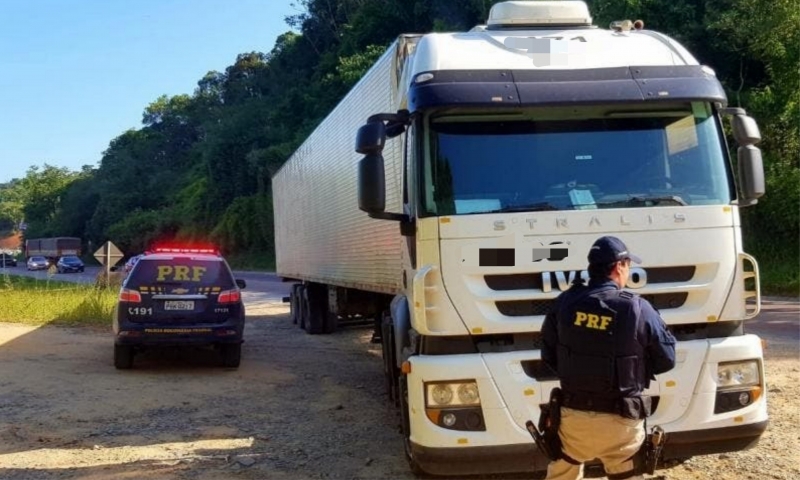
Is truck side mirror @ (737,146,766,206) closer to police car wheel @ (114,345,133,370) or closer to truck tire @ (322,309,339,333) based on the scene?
police car wheel @ (114,345,133,370)

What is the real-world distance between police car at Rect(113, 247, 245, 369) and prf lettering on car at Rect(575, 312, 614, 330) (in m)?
7.56

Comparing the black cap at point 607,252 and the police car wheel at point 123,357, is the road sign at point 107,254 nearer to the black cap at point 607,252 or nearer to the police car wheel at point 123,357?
the police car wheel at point 123,357

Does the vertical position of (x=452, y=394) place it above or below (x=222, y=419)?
above

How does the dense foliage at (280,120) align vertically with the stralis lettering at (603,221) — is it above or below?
above

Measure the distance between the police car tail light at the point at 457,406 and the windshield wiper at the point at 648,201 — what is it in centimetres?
150

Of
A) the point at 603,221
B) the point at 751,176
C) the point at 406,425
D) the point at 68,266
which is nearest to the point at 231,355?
the point at 406,425

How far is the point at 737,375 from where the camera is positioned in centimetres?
512

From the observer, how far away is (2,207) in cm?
13938

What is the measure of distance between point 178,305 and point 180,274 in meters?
0.44

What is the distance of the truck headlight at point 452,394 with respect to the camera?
4.98 metres

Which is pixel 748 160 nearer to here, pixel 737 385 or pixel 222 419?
pixel 737 385

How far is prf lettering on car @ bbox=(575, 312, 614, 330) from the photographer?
151 inches

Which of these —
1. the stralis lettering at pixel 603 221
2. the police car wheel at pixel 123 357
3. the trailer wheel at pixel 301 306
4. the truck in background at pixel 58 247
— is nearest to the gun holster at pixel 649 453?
the stralis lettering at pixel 603 221

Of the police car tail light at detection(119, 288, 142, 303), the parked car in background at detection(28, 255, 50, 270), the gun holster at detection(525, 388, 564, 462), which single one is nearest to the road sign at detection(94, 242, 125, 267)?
the police car tail light at detection(119, 288, 142, 303)
